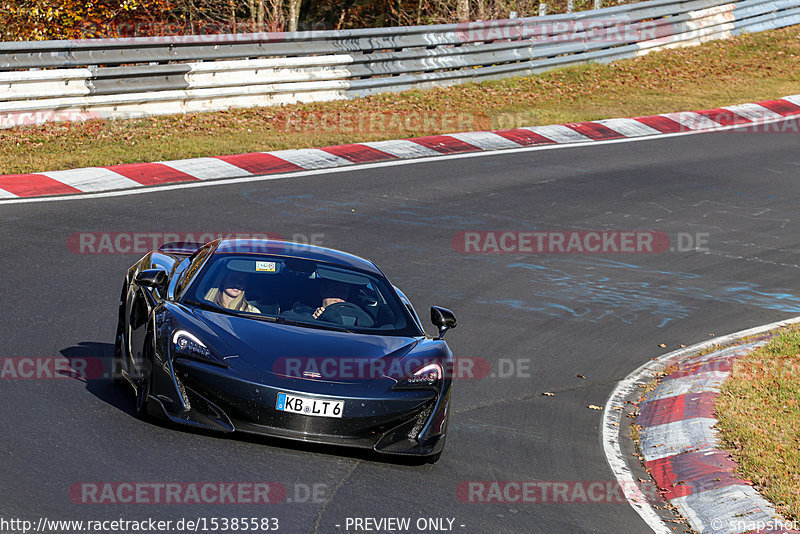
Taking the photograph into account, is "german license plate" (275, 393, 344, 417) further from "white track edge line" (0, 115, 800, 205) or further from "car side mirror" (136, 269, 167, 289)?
"white track edge line" (0, 115, 800, 205)

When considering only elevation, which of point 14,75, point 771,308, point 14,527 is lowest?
point 771,308

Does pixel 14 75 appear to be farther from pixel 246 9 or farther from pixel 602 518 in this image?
pixel 246 9

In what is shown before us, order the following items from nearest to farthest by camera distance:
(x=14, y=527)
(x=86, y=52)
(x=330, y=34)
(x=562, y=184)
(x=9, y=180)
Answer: (x=14, y=527) < (x=9, y=180) < (x=562, y=184) < (x=86, y=52) < (x=330, y=34)

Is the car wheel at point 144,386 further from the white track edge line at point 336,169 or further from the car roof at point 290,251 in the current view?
the white track edge line at point 336,169

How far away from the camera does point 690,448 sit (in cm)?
748

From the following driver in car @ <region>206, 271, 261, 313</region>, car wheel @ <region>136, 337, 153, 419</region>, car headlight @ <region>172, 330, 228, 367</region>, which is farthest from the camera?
driver in car @ <region>206, 271, 261, 313</region>

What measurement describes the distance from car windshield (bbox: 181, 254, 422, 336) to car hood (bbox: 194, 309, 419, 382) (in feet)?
0.52

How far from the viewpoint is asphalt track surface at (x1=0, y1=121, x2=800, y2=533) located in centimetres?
611

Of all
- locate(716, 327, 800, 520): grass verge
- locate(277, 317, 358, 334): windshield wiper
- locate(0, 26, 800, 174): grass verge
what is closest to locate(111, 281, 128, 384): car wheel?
locate(277, 317, 358, 334): windshield wiper

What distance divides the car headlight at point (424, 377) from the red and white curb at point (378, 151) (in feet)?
26.3

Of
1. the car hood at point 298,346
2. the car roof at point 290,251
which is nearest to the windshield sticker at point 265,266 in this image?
the car roof at point 290,251

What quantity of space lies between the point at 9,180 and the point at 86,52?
13.3ft

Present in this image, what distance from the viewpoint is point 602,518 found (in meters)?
6.27

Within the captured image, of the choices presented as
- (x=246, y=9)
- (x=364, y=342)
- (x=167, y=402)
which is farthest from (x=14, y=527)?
(x=246, y=9)
